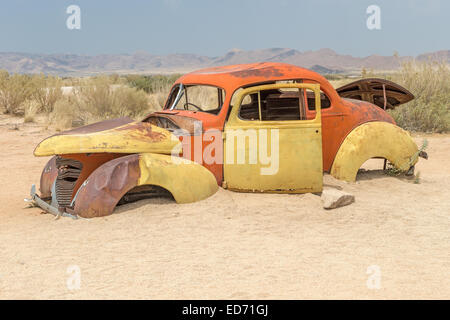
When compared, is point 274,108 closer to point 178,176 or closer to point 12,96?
point 178,176

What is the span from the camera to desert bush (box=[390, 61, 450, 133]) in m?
13.9

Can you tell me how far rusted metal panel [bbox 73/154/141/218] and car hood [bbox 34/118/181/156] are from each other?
0.23m

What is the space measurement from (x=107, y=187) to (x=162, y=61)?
18117 centimetres

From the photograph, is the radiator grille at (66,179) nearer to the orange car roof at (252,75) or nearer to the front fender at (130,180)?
the front fender at (130,180)

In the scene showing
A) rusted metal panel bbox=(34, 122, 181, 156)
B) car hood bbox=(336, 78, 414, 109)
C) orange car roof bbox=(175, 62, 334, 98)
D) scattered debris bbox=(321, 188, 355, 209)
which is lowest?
scattered debris bbox=(321, 188, 355, 209)

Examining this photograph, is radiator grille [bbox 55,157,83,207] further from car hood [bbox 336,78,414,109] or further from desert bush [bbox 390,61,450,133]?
desert bush [bbox 390,61,450,133]

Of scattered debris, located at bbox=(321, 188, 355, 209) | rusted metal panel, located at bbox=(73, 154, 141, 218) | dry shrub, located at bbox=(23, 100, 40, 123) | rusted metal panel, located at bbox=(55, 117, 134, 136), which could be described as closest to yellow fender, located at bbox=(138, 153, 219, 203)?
rusted metal panel, located at bbox=(73, 154, 141, 218)

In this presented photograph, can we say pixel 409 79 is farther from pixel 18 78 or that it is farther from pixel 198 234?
pixel 18 78

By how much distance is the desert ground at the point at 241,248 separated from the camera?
378 centimetres

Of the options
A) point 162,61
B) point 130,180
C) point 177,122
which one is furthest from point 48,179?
point 162,61

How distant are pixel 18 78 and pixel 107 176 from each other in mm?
15439

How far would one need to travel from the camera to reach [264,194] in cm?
604

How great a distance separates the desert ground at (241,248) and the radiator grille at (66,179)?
27 cm

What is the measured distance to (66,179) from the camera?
600cm
